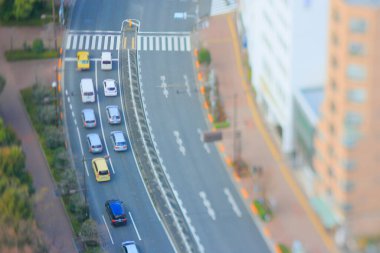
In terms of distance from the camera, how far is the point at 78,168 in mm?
144375

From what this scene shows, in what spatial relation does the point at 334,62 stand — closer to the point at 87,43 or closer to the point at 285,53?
the point at 285,53

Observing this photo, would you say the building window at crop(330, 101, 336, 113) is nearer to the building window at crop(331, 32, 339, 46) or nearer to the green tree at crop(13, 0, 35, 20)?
the building window at crop(331, 32, 339, 46)

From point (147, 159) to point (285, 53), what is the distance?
18.4 meters

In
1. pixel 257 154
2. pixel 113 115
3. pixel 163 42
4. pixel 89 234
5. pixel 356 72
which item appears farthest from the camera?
pixel 163 42

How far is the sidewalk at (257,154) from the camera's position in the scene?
436ft

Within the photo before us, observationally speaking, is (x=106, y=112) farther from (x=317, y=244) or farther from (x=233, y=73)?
(x=317, y=244)

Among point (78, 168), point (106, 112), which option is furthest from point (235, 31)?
point (78, 168)

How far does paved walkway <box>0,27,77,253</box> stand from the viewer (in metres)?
135

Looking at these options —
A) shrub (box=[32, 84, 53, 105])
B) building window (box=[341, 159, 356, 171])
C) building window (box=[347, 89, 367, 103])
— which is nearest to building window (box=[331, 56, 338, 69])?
building window (box=[347, 89, 367, 103])

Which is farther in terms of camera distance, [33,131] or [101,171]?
[33,131]

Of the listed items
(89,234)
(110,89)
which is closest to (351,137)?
→ (89,234)

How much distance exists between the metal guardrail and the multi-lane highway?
1.45 ft

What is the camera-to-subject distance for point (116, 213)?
136 metres

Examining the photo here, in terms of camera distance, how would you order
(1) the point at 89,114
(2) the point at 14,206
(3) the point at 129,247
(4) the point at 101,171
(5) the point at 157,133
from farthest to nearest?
(1) the point at 89,114 < (5) the point at 157,133 < (4) the point at 101,171 < (3) the point at 129,247 < (2) the point at 14,206
